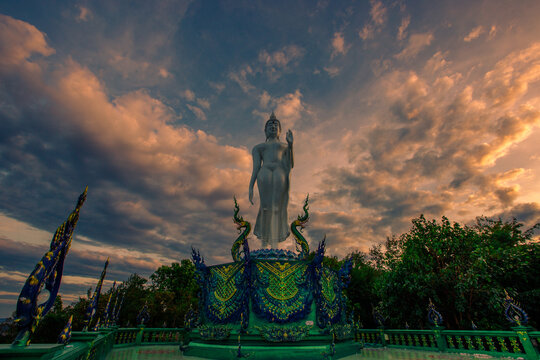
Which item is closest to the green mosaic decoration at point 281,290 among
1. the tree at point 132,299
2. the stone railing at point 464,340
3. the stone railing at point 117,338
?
the stone railing at point 117,338

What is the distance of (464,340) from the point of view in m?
9.30

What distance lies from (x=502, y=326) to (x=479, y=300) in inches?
64.6

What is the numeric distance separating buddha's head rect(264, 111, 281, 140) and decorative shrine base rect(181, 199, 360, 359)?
20.9 feet

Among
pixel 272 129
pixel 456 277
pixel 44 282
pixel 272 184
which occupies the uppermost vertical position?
pixel 272 129

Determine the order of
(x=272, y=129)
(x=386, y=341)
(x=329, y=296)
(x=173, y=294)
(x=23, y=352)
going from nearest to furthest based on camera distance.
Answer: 1. (x=23, y=352)
2. (x=329, y=296)
3. (x=386, y=341)
4. (x=272, y=129)
5. (x=173, y=294)

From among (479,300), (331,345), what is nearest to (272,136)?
(331,345)

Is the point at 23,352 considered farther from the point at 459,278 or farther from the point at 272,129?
the point at 459,278

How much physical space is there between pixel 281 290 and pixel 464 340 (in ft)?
23.0

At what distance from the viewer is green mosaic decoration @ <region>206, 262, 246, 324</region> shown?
28.6 feet

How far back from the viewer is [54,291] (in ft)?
11.7

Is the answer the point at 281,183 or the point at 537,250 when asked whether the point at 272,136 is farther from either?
the point at 537,250

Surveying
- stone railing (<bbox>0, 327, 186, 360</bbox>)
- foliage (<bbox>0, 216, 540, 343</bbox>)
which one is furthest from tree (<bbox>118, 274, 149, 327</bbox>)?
stone railing (<bbox>0, 327, 186, 360</bbox>)

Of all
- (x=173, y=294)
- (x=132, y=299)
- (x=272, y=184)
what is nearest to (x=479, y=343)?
(x=272, y=184)

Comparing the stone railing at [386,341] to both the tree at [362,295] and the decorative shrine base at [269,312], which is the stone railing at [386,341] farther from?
the tree at [362,295]
